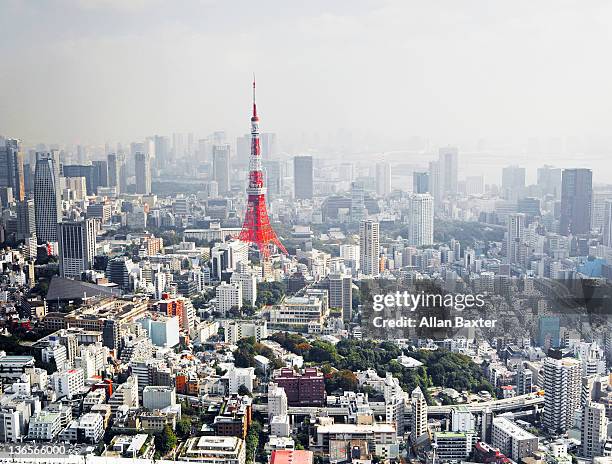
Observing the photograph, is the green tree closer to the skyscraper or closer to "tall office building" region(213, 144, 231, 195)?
"tall office building" region(213, 144, 231, 195)

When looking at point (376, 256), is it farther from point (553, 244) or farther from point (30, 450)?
point (30, 450)

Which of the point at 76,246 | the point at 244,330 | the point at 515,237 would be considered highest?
the point at 515,237

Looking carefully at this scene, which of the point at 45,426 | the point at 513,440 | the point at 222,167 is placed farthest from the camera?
the point at 222,167

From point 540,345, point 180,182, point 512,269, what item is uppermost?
point 180,182

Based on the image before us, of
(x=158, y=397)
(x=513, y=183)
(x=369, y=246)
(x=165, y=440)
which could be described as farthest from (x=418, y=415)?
(x=513, y=183)

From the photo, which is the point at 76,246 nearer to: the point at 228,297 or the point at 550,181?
the point at 228,297

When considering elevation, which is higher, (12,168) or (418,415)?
(12,168)

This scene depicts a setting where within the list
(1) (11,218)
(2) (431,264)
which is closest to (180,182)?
(1) (11,218)
